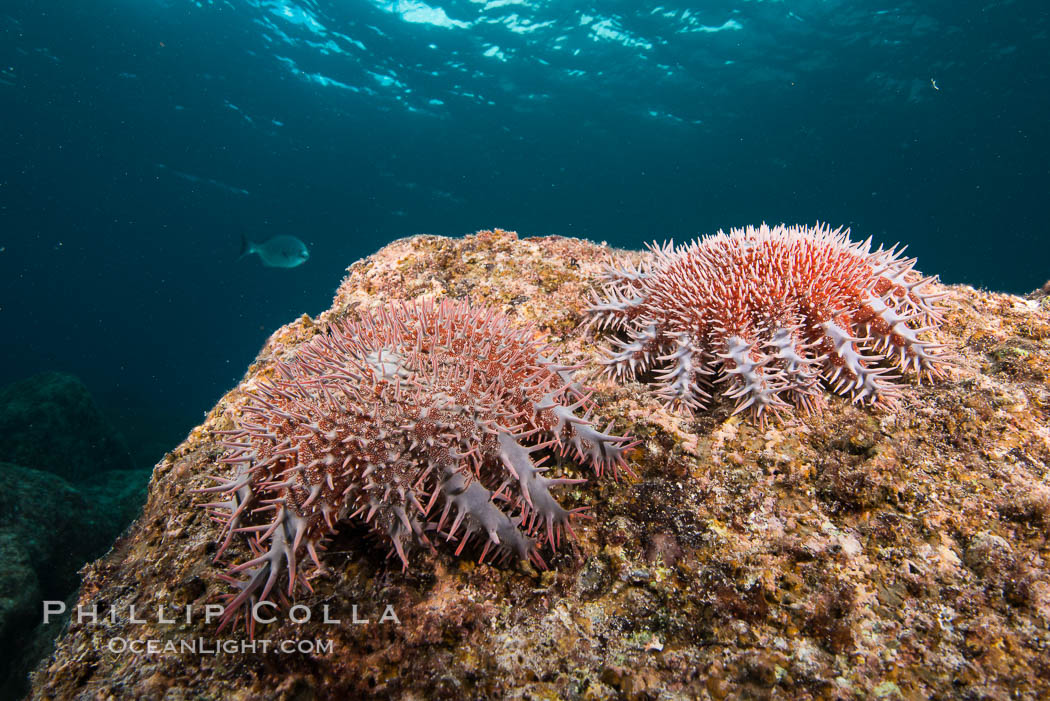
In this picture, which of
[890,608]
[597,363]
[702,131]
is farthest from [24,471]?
[702,131]

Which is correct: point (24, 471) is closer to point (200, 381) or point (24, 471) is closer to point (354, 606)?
point (354, 606)

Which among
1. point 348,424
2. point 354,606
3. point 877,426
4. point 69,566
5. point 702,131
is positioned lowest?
point 69,566

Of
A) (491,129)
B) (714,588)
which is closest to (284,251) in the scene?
(714,588)

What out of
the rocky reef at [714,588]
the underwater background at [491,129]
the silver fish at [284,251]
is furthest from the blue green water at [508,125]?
the rocky reef at [714,588]

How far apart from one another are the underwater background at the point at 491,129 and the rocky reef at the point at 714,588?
39.9ft

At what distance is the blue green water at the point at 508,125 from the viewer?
78.7 feet

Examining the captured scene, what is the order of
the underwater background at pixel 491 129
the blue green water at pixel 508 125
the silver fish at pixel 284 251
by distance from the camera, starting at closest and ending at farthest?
the silver fish at pixel 284 251 → the underwater background at pixel 491 129 → the blue green water at pixel 508 125

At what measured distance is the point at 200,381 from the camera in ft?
256

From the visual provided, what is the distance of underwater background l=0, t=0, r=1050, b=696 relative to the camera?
23.5 m

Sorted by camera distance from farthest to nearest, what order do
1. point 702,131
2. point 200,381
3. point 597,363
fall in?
1. point 200,381
2. point 702,131
3. point 597,363

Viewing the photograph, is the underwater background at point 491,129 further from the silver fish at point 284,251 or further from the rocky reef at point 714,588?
the rocky reef at point 714,588

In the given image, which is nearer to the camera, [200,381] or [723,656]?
[723,656]

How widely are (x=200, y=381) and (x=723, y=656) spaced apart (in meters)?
97.9

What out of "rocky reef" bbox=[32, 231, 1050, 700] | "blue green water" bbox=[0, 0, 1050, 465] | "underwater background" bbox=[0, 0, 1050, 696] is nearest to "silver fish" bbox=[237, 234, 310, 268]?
"underwater background" bbox=[0, 0, 1050, 696]
